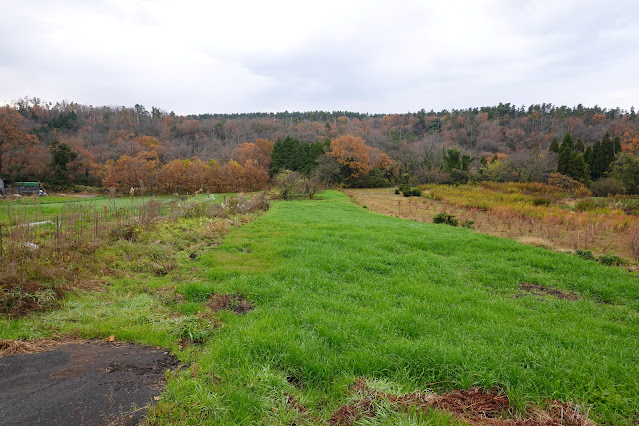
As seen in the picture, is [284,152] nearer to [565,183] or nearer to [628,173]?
[565,183]

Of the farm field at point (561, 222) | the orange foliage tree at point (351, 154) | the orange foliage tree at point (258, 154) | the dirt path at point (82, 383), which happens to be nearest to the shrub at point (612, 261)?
the farm field at point (561, 222)

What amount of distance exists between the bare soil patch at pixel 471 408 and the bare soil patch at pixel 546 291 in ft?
11.9

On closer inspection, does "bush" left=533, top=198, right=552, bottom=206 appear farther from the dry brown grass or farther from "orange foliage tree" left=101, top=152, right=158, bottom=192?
"orange foliage tree" left=101, top=152, right=158, bottom=192

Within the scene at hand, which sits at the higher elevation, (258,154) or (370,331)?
(258,154)

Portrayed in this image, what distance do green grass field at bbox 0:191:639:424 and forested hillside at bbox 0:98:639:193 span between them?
7.00 m

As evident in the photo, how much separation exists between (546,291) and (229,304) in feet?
18.9

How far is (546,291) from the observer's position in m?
5.98

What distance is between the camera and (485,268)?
7.11 m

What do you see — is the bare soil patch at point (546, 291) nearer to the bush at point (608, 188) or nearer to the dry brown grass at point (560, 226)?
the dry brown grass at point (560, 226)

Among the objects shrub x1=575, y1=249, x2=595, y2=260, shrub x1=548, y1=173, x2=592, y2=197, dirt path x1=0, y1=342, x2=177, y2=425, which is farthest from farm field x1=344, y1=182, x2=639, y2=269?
dirt path x1=0, y1=342, x2=177, y2=425

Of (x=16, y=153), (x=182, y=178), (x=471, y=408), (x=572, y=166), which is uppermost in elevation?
(x=16, y=153)

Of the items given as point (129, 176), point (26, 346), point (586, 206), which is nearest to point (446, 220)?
point (586, 206)

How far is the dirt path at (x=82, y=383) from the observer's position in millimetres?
2428

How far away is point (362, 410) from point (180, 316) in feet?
9.86
